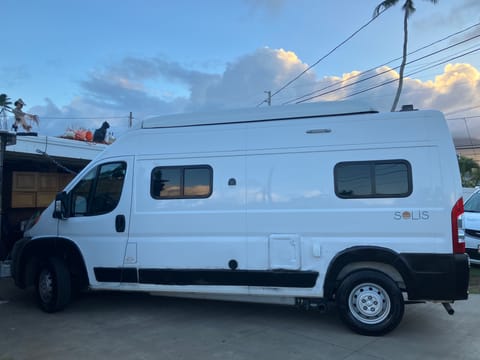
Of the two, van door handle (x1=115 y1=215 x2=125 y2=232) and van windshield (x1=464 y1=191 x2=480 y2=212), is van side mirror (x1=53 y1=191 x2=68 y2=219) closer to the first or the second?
van door handle (x1=115 y1=215 x2=125 y2=232)

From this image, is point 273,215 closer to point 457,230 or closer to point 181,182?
point 181,182

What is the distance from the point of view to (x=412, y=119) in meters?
5.20

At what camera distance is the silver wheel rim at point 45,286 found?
6.28m

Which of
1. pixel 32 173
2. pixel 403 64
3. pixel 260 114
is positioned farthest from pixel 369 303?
pixel 403 64

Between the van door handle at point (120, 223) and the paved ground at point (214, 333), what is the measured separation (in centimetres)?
129

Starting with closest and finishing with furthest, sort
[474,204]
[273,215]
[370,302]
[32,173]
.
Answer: [370,302] → [273,215] → [474,204] → [32,173]

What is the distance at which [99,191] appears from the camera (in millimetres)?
6180

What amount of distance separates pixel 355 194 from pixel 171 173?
8.24 ft

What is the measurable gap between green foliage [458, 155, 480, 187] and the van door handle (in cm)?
3729

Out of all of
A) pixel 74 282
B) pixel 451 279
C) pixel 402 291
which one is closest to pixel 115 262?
pixel 74 282

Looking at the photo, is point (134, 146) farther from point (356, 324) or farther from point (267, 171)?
point (356, 324)

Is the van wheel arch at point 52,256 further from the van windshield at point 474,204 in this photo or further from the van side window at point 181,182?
the van windshield at point 474,204

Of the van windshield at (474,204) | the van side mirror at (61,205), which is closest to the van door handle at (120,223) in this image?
the van side mirror at (61,205)

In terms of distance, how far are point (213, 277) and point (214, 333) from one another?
2.35 ft
